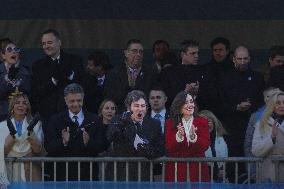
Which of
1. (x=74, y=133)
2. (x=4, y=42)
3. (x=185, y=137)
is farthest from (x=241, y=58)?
(x=4, y=42)

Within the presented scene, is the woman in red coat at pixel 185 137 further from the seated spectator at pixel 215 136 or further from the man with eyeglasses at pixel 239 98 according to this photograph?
the man with eyeglasses at pixel 239 98

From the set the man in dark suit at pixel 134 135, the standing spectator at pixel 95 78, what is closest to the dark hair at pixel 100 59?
the standing spectator at pixel 95 78

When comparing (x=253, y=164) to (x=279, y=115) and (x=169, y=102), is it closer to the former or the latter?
(x=279, y=115)

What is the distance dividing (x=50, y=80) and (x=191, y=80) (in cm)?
171

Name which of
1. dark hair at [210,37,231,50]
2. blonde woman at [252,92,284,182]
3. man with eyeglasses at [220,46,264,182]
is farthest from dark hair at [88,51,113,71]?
blonde woman at [252,92,284,182]

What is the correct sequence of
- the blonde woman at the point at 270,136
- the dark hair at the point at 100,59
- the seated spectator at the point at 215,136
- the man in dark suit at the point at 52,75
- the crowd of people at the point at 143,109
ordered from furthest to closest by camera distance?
the dark hair at the point at 100,59
the man in dark suit at the point at 52,75
the seated spectator at the point at 215,136
the crowd of people at the point at 143,109
the blonde woman at the point at 270,136

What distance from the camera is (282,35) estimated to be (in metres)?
16.8

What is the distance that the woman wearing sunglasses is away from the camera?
14.7 m

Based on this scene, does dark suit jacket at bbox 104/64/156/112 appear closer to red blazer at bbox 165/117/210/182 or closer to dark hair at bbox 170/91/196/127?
dark hair at bbox 170/91/196/127

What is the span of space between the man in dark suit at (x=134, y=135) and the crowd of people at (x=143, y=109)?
1 cm

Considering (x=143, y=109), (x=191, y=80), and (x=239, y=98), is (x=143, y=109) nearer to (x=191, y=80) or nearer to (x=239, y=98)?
(x=191, y=80)

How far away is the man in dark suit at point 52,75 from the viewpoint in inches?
576

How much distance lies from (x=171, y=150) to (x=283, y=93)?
152 centimetres

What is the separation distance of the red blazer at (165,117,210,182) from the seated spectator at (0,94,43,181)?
5.25 feet
